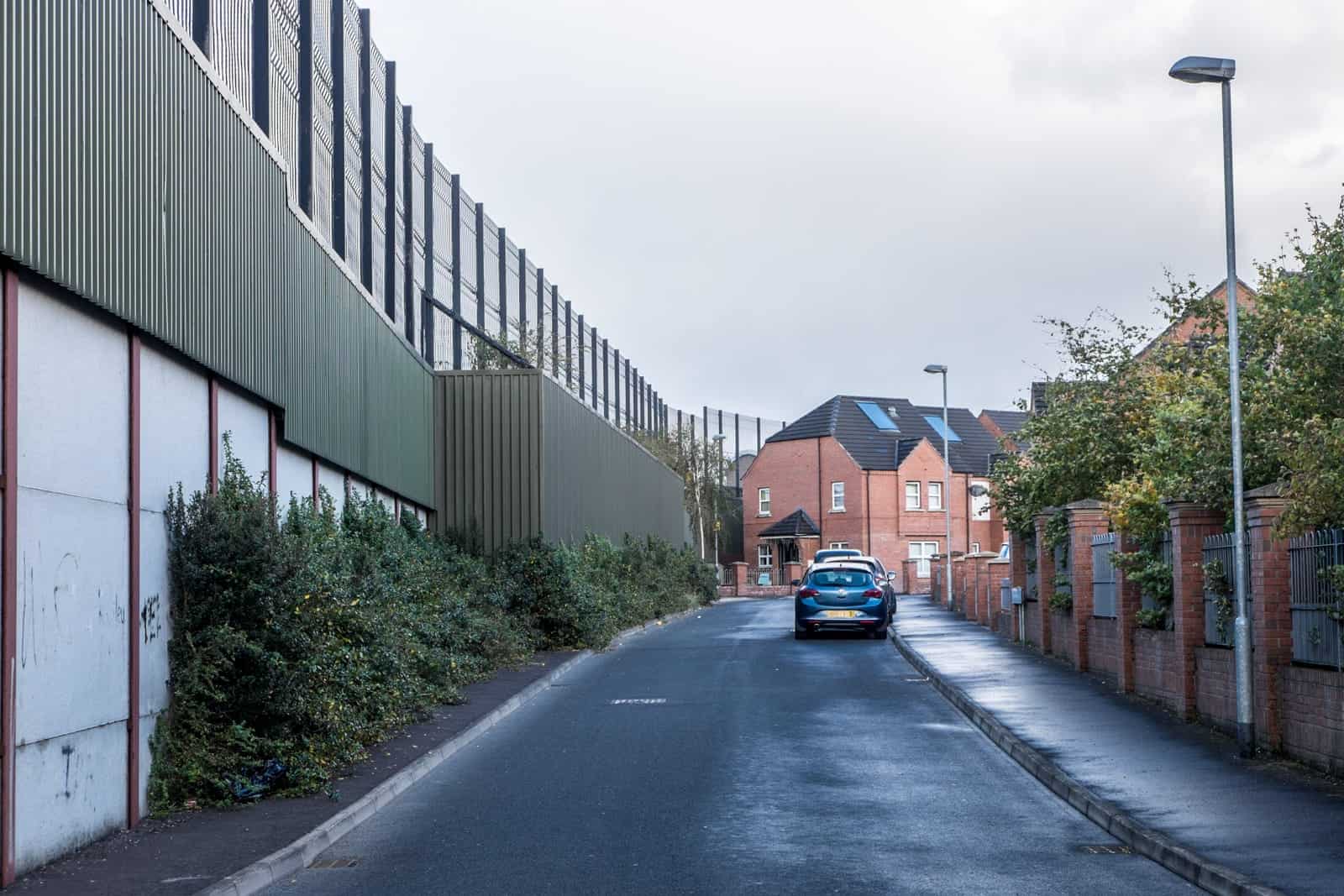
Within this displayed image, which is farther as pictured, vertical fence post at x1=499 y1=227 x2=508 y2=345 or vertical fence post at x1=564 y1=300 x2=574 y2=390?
vertical fence post at x1=564 y1=300 x2=574 y2=390

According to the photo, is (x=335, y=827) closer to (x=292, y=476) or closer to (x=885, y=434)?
(x=292, y=476)

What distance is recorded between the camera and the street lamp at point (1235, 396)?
12477mm

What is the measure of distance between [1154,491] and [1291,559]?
606cm

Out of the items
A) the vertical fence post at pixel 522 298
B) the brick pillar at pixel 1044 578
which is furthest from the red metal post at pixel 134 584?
the vertical fence post at pixel 522 298

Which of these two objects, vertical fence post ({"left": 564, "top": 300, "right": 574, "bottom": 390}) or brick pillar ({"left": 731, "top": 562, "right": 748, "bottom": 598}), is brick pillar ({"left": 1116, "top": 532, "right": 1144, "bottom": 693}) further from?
brick pillar ({"left": 731, "top": 562, "right": 748, "bottom": 598})

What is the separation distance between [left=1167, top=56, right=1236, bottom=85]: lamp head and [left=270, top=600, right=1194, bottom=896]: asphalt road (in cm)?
608

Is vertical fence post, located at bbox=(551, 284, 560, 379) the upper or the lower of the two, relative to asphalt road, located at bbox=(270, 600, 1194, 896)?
upper

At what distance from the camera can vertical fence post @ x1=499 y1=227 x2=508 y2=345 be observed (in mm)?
38625

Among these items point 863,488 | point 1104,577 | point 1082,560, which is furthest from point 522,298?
point 863,488

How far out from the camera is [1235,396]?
13.0 m

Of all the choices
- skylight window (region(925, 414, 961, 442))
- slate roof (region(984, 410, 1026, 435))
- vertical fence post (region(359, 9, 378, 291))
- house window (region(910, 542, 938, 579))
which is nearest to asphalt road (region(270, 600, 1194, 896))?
vertical fence post (region(359, 9, 378, 291))

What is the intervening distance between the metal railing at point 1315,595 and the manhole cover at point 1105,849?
280 centimetres

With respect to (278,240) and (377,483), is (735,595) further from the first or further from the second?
(278,240)

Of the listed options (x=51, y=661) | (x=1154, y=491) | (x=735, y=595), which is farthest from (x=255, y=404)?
(x=735, y=595)
